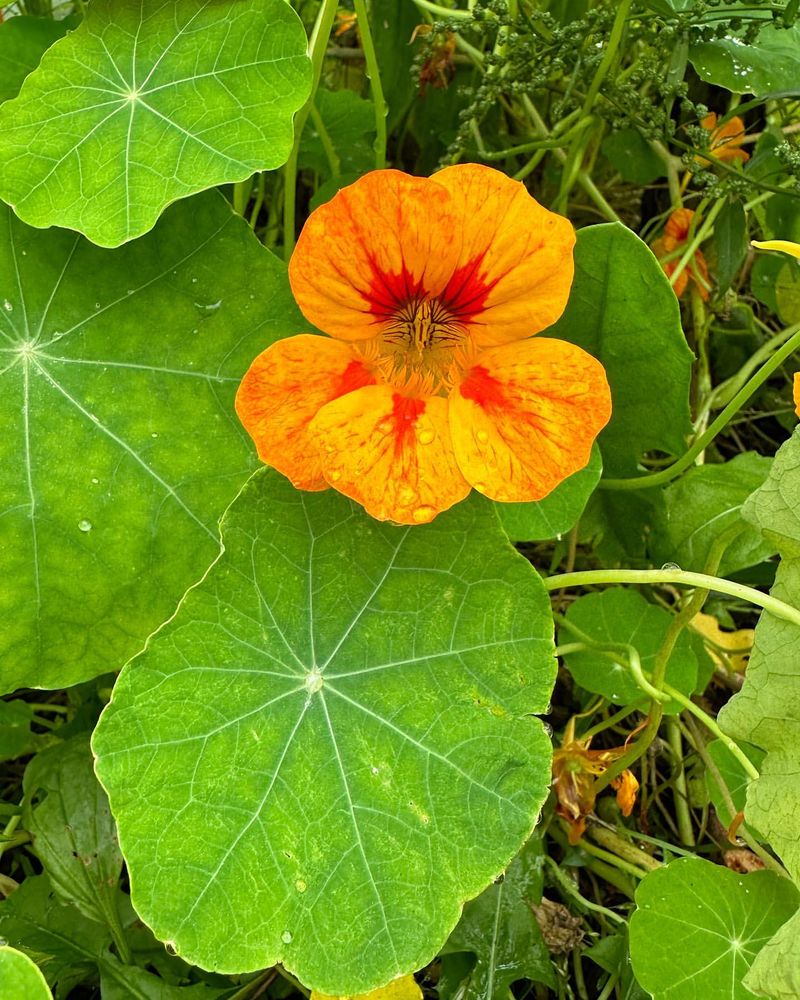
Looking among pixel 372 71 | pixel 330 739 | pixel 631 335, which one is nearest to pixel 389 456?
pixel 330 739

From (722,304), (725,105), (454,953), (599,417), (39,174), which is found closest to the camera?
(599,417)

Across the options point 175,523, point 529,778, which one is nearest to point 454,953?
point 529,778

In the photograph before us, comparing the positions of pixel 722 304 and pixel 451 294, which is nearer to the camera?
pixel 451 294

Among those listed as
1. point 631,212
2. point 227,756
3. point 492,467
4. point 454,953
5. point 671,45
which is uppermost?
point 671,45

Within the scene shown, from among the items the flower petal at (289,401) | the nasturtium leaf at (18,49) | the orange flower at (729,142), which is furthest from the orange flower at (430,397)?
the orange flower at (729,142)

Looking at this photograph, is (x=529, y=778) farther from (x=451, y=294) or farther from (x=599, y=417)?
(x=451, y=294)

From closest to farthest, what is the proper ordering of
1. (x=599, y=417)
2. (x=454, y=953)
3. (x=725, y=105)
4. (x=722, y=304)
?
1. (x=599, y=417)
2. (x=454, y=953)
3. (x=722, y=304)
4. (x=725, y=105)

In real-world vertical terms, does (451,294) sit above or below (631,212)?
above
